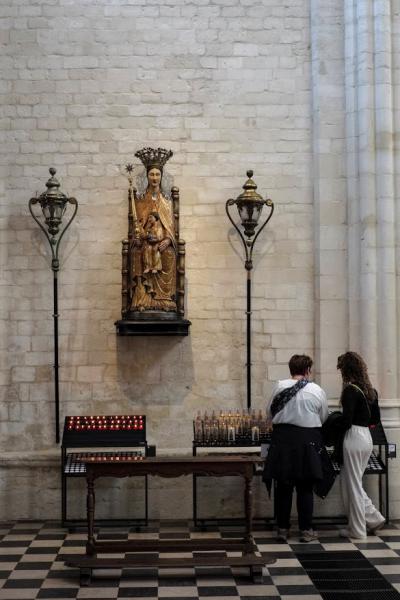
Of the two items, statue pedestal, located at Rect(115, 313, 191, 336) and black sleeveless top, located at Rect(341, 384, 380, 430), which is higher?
statue pedestal, located at Rect(115, 313, 191, 336)

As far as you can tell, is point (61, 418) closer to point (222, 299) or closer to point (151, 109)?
point (222, 299)

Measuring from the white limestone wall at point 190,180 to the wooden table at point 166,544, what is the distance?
81.5 inches

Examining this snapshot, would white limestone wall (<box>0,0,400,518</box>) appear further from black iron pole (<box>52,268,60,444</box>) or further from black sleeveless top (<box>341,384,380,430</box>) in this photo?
black sleeveless top (<box>341,384,380,430</box>)

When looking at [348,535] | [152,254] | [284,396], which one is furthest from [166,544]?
[152,254]

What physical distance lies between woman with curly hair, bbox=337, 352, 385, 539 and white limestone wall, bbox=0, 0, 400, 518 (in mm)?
1071

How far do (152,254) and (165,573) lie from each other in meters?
2.92

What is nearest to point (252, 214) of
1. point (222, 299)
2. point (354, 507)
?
point (222, 299)

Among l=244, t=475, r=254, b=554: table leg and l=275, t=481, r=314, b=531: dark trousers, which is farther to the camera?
l=275, t=481, r=314, b=531: dark trousers

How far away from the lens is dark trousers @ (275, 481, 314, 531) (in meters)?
7.19

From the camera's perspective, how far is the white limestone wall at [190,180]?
27.6 feet

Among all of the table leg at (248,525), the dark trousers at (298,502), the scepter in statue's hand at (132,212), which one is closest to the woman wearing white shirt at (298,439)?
the dark trousers at (298,502)

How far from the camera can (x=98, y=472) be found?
628cm

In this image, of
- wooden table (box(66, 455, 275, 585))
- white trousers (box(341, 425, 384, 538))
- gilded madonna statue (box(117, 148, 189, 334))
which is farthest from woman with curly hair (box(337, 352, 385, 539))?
gilded madonna statue (box(117, 148, 189, 334))

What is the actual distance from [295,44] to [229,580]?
5.00m
